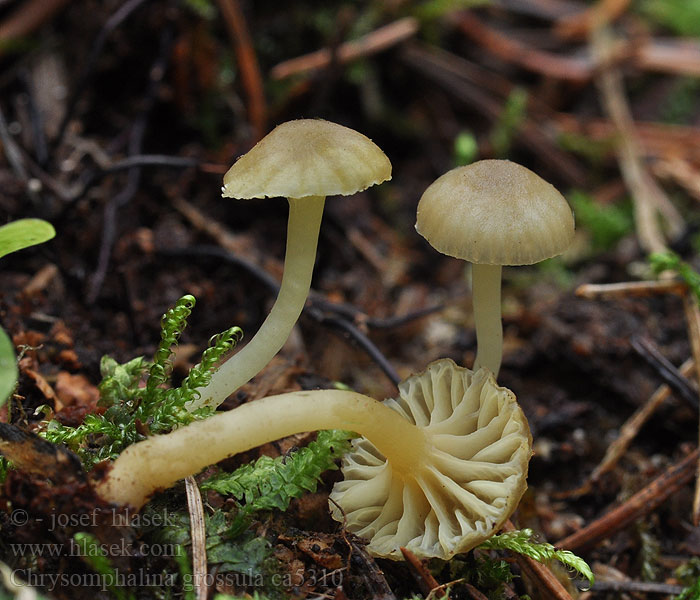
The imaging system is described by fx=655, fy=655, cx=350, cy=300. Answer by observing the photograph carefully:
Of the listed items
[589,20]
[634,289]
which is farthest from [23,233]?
[589,20]

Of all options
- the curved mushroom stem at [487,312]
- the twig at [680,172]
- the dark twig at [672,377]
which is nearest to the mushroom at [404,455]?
the curved mushroom stem at [487,312]

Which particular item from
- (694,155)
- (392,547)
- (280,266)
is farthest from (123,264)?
(694,155)

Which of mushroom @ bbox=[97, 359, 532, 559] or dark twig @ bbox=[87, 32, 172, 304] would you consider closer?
mushroom @ bbox=[97, 359, 532, 559]

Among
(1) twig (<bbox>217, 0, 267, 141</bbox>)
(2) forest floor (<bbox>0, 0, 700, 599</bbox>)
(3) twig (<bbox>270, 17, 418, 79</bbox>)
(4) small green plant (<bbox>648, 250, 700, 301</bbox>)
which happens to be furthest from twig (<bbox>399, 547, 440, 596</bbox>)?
(3) twig (<bbox>270, 17, 418, 79</bbox>)

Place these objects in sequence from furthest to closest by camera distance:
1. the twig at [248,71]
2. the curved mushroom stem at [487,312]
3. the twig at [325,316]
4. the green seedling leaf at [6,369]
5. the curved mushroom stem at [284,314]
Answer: the twig at [248,71], the twig at [325,316], the curved mushroom stem at [487,312], the curved mushroom stem at [284,314], the green seedling leaf at [6,369]

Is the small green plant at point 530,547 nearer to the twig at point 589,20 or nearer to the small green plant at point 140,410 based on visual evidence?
the small green plant at point 140,410

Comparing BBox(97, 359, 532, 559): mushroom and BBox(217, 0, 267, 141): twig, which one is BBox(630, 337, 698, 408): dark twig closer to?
BBox(97, 359, 532, 559): mushroom

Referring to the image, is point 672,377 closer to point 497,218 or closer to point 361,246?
point 497,218

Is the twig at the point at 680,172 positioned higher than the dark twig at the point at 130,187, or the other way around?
the dark twig at the point at 130,187
